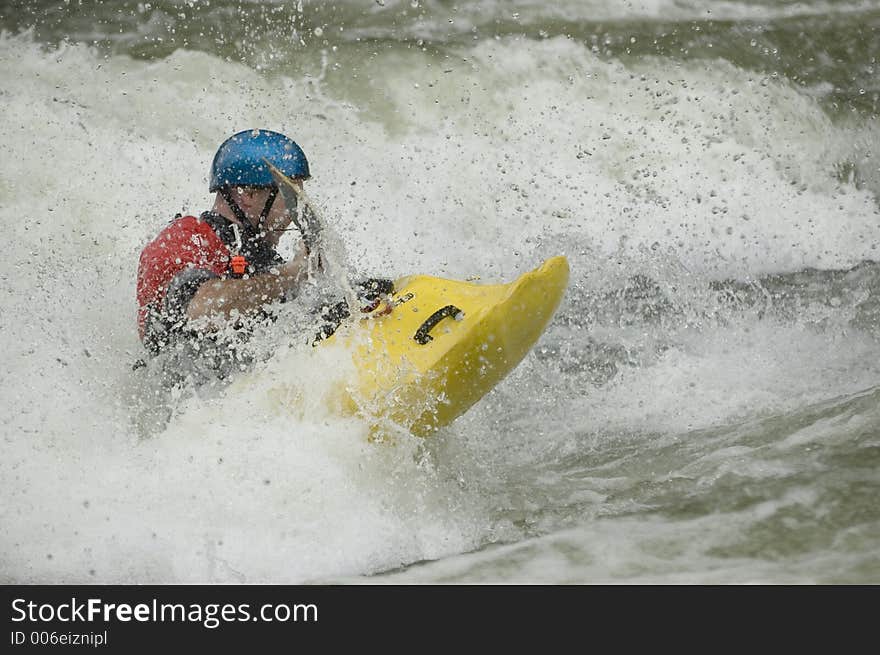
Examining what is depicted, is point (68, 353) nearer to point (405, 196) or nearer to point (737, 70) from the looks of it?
point (405, 196)

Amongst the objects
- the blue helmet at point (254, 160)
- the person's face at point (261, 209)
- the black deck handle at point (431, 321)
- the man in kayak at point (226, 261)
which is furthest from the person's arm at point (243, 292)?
the black deck handle at point (431, 321)

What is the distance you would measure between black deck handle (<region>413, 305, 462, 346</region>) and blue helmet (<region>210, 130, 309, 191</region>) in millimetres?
719

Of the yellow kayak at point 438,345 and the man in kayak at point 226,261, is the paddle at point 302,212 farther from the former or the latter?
the yellow kayak at point 438,345

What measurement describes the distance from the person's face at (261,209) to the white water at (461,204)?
52 centimetres

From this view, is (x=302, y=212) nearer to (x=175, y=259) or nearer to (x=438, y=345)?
(x=175, y=259)

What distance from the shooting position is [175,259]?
12.9 ft

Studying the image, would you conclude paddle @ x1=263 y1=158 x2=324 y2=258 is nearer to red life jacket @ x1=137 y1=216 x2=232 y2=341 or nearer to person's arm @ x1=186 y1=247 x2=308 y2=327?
person's arm @ x1=186 y1=247 x2=308 y2=327

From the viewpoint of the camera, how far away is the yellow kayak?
3.99 metres

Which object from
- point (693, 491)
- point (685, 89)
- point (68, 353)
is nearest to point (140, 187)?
point (68, 353)

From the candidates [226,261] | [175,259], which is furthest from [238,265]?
[175,259]

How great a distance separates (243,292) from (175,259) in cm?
26

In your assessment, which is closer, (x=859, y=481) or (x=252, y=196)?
(x=859, y=481)

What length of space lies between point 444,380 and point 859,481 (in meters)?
1.46

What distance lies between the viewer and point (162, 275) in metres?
3.93
